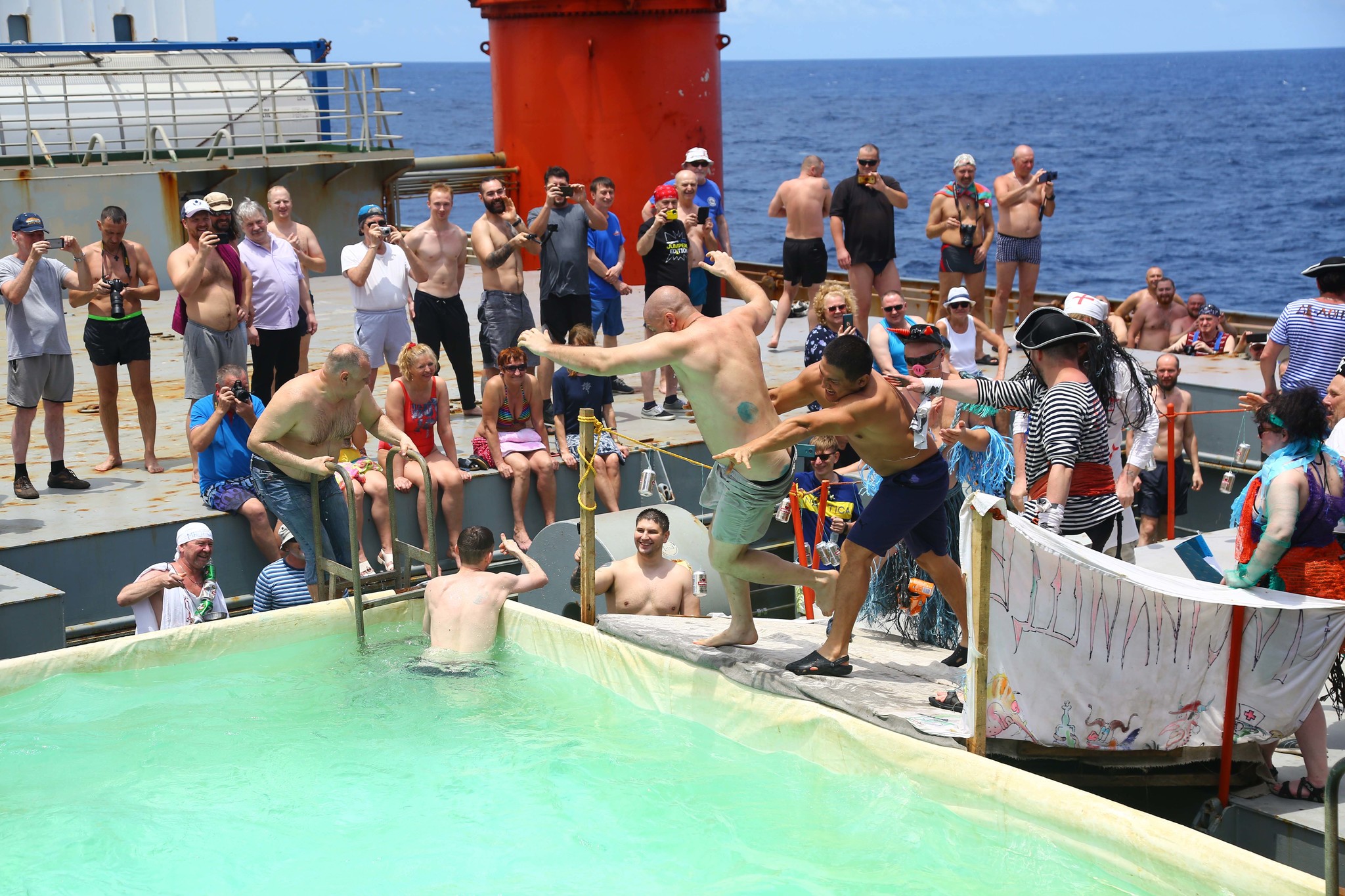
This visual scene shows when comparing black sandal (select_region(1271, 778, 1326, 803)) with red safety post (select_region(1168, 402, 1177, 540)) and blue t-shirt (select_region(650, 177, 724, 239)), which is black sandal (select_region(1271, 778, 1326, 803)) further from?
blue t-shirt (select_region(650, 177, 724, 239))

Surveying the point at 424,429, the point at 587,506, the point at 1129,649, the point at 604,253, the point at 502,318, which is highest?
the point at 604,253

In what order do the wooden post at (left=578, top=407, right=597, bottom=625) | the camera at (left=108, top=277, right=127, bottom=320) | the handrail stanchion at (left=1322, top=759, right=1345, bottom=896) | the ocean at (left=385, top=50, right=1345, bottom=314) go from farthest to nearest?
the ocean at (left=385, top=50, right=1345, bottom=314) < the camera at (left=108, top=277, right=127, bottom=320) < the wooden post at (left=578, top=407, right=597, bottom=625) < the handrail stanchion at (left=1322, top=759, right=1345, bottom=896)

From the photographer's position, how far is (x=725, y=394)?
20.2ft

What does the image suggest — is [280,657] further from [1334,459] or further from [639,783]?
[1334,459]

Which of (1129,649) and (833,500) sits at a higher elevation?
(1129,649)

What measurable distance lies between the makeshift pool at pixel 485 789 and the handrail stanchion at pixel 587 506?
0.31 meters

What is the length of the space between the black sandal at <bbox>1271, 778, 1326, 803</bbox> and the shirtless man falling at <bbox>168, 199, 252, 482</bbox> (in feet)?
21.4

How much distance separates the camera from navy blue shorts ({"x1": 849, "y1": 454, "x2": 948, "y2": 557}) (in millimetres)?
5961

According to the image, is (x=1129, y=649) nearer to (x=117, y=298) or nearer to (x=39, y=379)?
(x=117, y=298)

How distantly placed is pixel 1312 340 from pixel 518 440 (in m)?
5.01

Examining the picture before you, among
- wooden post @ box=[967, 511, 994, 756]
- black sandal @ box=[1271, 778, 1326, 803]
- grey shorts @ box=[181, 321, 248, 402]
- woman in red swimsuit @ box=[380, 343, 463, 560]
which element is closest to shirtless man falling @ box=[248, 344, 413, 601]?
woman in red swimsuit @ box=[380, 343, 463, 560]

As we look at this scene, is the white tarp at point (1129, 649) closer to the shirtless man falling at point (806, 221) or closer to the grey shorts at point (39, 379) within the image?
the grey shorts at point (39, 379)

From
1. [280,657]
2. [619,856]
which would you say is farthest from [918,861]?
[280,657]

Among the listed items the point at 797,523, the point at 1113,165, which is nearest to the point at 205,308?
the point at 797,523
